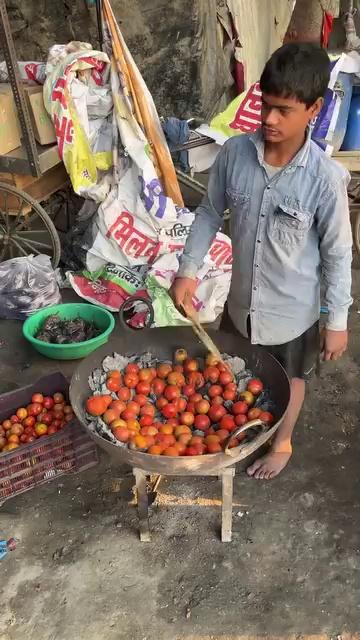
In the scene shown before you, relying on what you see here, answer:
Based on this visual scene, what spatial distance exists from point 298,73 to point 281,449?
1.87m

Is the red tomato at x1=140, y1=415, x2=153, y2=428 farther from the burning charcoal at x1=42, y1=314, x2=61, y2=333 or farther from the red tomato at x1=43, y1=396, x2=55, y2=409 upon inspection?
the burning charcoal at x1=42, y1=314, x2=61, y2=333

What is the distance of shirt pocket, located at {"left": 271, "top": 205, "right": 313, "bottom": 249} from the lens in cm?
212

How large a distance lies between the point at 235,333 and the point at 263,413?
1.90 ft

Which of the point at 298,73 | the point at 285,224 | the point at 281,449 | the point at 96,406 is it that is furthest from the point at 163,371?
the point at 298,73

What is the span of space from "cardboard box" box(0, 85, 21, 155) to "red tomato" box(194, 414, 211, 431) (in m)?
2.64

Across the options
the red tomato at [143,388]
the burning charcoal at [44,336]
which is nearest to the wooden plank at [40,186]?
the burning charcoal at [44,336]

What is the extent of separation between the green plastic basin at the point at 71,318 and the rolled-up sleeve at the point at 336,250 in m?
1.81

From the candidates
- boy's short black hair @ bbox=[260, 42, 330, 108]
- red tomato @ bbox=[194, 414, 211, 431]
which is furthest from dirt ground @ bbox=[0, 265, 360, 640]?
boy's short black hair @ bbox=[260, 42, 330, 108]

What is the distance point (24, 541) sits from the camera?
2.60 meters

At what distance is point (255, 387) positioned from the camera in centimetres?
250

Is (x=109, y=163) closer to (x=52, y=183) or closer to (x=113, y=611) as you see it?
(x=52, y=183)

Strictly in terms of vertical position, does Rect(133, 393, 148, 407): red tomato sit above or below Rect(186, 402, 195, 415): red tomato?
above

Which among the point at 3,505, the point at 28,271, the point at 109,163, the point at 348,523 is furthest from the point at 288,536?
the point at 109,163

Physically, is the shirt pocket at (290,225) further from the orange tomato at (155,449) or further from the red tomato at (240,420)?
the orange tomato at (155,449)
